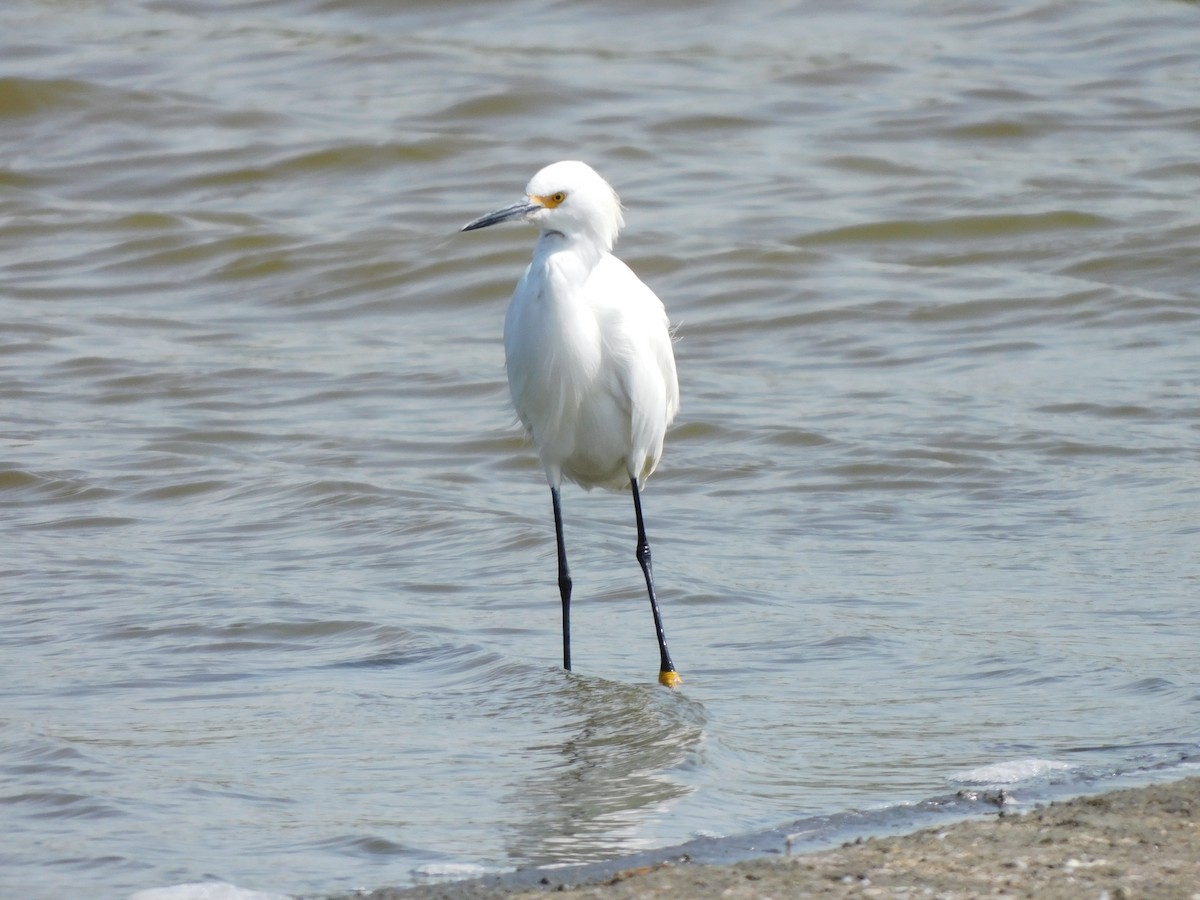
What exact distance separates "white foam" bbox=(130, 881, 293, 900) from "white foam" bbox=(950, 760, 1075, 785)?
148 cm

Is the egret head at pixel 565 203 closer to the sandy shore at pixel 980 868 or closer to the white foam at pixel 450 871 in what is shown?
the white foam at pixel 450 871

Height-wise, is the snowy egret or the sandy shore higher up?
the snowy egret

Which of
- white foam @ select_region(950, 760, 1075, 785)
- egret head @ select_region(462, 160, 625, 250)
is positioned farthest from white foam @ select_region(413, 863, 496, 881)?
egret head @ select_region(462, 160, 625, 250)

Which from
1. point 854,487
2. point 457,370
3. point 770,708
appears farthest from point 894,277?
point 770,708

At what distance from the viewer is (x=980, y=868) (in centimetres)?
312

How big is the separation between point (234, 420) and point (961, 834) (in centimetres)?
535

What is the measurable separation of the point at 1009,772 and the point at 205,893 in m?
1.70

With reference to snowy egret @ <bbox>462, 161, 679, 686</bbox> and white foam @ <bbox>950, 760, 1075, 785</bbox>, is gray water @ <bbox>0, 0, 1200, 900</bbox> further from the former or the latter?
snowy egret @ <bbox>462, 161, 679, 686</bbox>

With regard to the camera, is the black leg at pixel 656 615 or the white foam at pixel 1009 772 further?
the black leg at pixel 656 615

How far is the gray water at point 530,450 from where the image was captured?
4070 mm

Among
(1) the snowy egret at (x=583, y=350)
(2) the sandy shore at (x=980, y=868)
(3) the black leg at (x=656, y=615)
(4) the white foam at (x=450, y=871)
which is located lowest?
(3) the black leg at (x=656, y=615)

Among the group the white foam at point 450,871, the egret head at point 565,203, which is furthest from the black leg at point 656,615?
the white foam at point 450,871

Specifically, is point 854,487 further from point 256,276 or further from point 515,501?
point 256,276

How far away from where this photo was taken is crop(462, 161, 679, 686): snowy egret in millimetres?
4844
